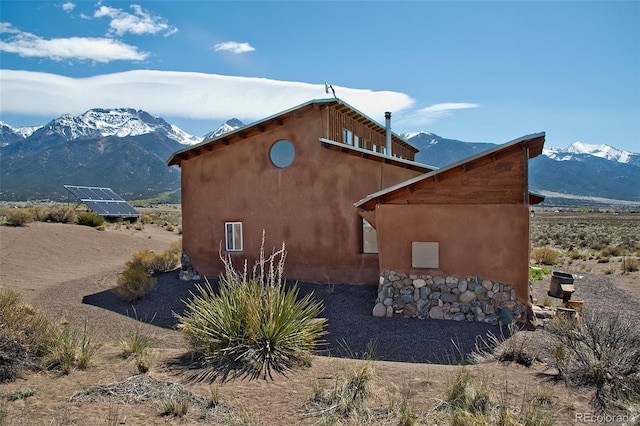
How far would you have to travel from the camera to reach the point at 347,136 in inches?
708

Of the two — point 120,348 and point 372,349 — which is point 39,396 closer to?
point 120,348

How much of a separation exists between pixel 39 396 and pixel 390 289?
7.79 meters

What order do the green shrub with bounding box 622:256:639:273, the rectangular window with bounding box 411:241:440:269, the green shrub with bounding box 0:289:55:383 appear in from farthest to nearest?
the green shrub with bounding box 622:256:639:273, the rectangular window with bounding box 411:241:440:269, the green shrub with bounding box 0:289:55:383

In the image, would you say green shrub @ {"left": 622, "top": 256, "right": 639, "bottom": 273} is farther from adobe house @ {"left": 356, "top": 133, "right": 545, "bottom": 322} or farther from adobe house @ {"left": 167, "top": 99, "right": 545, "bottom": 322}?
adobe house @ {"left": 356, "top": 133, "right": 545, "bottom": 322}

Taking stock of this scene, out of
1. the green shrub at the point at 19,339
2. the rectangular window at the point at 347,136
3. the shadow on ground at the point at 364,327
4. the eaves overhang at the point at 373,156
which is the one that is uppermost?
the rectangular window at the point at 347,136

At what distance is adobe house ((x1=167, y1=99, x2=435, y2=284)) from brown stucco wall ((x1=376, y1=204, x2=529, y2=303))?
281 centimetres

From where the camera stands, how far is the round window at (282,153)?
15836mm

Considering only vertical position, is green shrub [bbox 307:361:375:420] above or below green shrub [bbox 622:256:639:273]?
above

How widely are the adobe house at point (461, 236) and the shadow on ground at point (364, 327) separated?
56 cm

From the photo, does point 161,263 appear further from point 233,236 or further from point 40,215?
point 40,215

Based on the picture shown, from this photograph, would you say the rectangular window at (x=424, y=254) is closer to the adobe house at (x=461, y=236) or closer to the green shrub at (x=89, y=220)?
the adobe house at (x=461, y=236)

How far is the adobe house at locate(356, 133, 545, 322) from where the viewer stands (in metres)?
11.4

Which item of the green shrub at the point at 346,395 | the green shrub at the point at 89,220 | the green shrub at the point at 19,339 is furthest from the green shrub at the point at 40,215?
the green shrub at the point at 346,395

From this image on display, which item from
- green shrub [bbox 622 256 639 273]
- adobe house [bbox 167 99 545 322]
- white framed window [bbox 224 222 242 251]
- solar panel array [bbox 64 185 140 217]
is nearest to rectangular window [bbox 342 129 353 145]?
adobe house [bbox 167 99 545 322]
